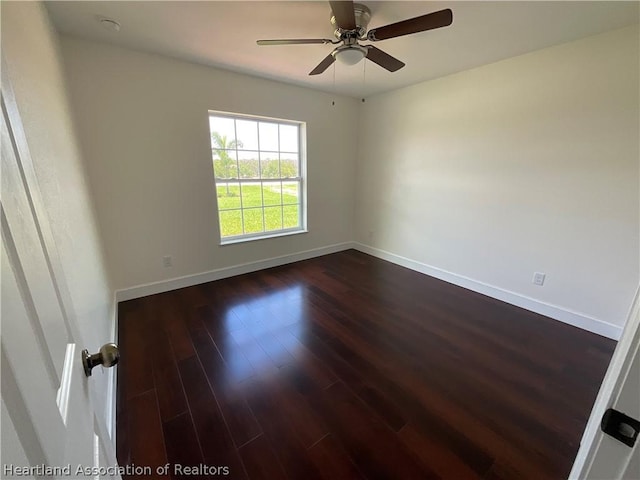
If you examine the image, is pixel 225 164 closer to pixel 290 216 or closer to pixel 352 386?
pixel 290 216

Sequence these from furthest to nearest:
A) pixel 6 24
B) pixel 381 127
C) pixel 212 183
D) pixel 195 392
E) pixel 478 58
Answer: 1. pixel 381 127
2. pixel 212 183
3. pixel 478 58
4. pixel 195 392
5. pixel 6 24

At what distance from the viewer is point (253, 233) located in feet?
12.0

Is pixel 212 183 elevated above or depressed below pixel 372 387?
above

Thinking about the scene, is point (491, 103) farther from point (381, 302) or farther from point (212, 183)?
point (212, 183)

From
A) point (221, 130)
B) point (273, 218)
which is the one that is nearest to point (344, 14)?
point (221, 130)

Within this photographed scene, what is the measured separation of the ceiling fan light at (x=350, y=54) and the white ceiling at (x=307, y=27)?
255mm

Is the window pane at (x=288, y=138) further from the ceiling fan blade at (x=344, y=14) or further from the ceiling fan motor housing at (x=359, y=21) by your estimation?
the ceiling fan blade at (x=344, y=14)

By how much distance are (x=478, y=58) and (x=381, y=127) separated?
1476mm

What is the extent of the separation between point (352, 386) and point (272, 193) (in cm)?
266

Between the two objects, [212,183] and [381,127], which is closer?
[212,183]

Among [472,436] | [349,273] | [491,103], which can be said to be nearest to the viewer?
[472,436]

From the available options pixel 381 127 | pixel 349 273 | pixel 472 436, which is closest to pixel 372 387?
pixel 472 436

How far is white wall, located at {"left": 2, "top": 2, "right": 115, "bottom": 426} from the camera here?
95 centimetres

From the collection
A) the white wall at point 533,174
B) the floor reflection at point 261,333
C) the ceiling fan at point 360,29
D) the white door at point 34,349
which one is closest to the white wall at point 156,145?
the floor reflection at point 261,333
